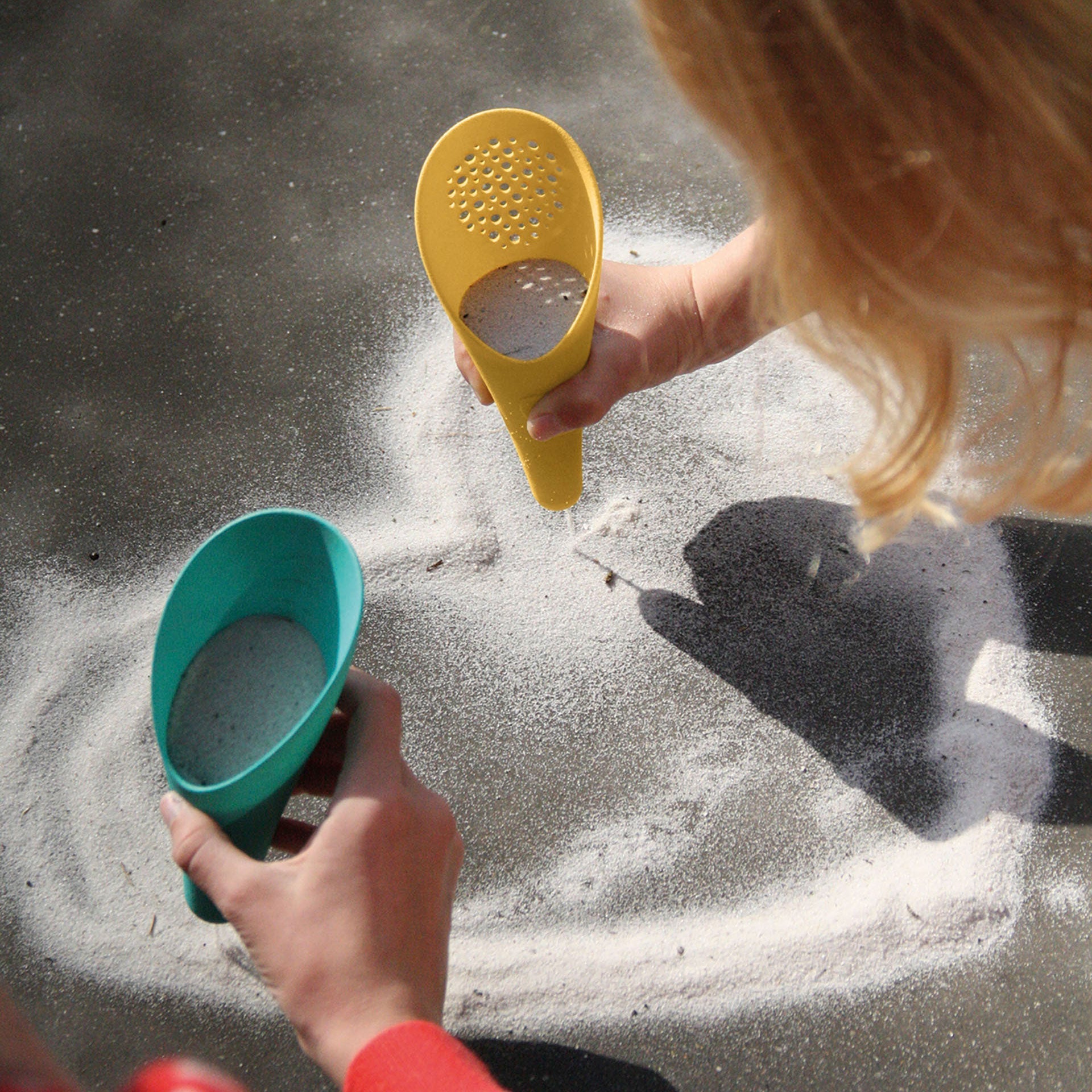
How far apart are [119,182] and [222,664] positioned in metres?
1.24

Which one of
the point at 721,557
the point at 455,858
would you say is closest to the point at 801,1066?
the point at 455,858

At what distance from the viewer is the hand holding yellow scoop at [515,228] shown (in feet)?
3.21

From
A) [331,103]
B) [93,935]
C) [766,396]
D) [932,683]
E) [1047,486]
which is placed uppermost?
[1047,486]

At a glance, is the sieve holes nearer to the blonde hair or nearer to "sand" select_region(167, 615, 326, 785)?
the blonde hair

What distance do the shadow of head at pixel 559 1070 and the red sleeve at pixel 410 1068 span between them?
12.6 inches

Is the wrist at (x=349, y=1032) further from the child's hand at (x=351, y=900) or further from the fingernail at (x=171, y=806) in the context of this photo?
the fingernail at (x=171, y=806)

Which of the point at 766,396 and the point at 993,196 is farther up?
the point at 993,196

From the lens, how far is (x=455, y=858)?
0.89 meters

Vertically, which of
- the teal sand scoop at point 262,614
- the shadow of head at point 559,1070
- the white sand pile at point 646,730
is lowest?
the shadow of head at point 559,1070

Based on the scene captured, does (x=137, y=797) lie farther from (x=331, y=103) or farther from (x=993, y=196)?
(x=331, y=103)

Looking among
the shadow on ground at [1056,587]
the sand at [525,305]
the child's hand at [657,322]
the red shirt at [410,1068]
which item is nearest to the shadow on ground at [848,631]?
the shadow on ground at [1056,587]

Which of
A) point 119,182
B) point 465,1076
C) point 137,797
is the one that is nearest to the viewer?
point 465,1076

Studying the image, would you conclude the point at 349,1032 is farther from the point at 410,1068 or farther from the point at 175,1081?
the point at 175,1081

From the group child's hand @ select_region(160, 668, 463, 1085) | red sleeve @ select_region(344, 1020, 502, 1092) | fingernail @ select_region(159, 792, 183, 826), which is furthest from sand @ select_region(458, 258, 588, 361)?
red sleeve @ select_region(344, 1020, 502, 1092)
